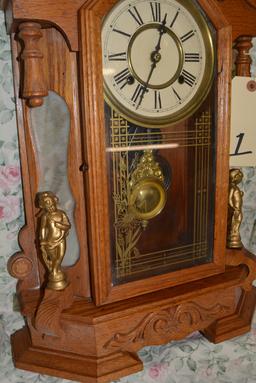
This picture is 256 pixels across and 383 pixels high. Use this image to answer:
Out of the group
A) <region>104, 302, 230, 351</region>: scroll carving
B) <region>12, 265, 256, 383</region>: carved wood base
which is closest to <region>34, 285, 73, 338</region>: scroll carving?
<region>12, 265, 256, 383</region>: carved wood base

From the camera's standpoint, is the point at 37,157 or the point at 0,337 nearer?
the point at 37,157

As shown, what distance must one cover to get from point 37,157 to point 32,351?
0.43 meters

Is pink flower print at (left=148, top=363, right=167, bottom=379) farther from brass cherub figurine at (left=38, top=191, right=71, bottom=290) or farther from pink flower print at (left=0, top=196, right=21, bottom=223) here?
pink flower print at (left=0, top=196, right=21, bottom=223)

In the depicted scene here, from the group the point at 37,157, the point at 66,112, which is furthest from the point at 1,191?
the point at 66,112

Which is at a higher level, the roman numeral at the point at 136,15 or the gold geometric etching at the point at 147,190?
the roman numeral at the point at 136,15

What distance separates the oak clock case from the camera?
698mm

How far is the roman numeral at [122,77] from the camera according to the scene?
2.27ft

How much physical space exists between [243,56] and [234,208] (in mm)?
362

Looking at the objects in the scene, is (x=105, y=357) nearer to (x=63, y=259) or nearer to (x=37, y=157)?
(x=63, y=259)

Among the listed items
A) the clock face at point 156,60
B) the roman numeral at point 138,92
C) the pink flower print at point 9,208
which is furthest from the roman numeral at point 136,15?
the pink flower print at point 9,208

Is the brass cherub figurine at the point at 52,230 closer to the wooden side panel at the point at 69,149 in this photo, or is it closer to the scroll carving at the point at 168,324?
the wooden side panel at the point at 69,149

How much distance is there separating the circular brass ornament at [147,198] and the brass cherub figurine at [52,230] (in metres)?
0.15

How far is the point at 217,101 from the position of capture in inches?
30.9

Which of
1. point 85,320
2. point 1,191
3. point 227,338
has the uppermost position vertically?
point 1,191
